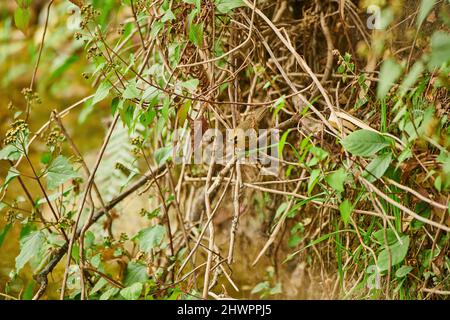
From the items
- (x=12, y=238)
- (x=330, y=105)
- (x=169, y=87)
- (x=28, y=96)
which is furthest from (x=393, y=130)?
(x=12, y=238)

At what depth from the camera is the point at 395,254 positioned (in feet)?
3.79

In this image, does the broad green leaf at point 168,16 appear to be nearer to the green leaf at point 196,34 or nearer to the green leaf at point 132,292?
the green leaf at point 196,34

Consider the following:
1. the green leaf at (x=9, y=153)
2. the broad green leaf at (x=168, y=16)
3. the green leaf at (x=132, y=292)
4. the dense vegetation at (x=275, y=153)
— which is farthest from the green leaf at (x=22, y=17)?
the green leaf at (x=132, y=292)

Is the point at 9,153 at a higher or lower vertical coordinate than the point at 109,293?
higher

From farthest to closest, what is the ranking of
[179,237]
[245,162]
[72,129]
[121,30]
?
[72,129]
[179,237]
[121,30]
[245,162]

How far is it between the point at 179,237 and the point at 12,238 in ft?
2.43

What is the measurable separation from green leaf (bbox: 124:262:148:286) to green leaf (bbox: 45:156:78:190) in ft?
0.91

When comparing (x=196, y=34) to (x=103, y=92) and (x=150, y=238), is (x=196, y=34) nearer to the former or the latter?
(x=103, y=92)

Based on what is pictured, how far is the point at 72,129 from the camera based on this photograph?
298cm

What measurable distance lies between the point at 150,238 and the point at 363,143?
1.84 ft

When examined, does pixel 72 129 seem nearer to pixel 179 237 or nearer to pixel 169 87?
pixel 179 237

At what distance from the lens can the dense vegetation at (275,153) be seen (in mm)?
1162

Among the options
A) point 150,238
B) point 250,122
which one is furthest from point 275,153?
point 150,238

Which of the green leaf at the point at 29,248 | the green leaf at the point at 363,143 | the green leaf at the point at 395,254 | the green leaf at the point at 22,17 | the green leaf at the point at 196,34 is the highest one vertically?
the green leaf at the point at 22,17
